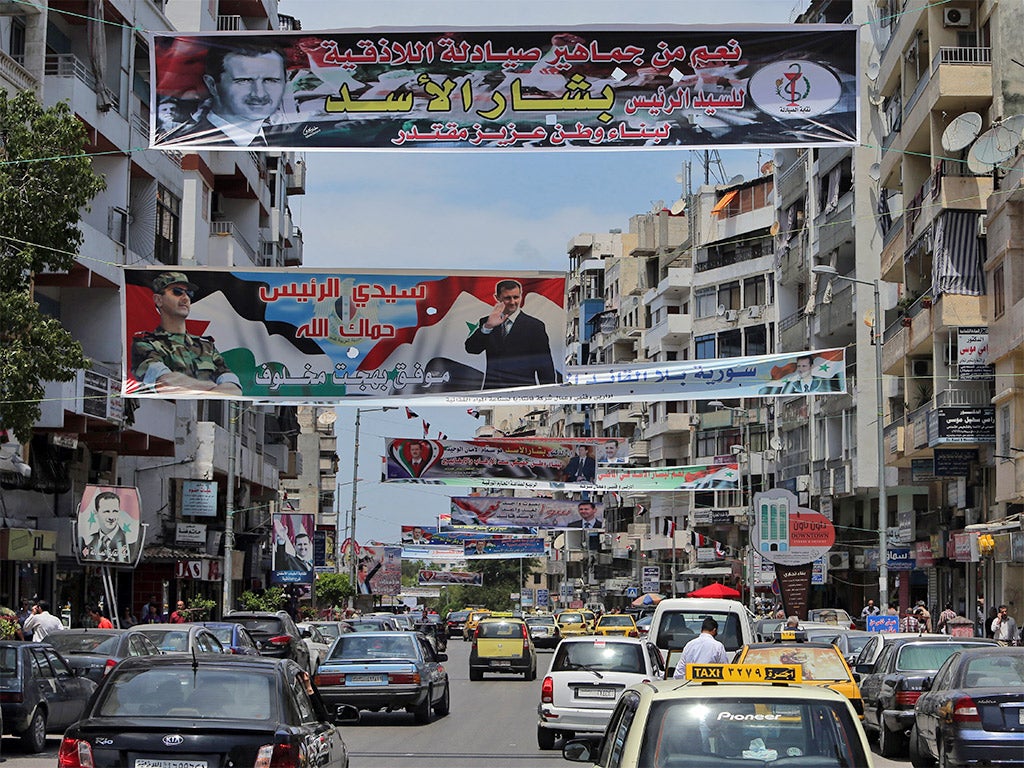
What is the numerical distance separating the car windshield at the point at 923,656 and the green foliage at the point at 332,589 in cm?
6418

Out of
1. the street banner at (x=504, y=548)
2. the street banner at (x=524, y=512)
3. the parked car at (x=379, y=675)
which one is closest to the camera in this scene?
the parked car at (x=379, y=675)

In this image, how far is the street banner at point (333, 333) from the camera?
20297 mm

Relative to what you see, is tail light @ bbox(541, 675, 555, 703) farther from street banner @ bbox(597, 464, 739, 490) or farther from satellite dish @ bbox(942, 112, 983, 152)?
street banner @ bbox(597, 464, 739, 490)

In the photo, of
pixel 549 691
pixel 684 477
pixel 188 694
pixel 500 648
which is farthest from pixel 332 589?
pixel 188 694

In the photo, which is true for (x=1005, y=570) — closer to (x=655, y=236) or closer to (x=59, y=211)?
(x=59, y=211)

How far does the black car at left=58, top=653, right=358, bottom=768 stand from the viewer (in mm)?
10289

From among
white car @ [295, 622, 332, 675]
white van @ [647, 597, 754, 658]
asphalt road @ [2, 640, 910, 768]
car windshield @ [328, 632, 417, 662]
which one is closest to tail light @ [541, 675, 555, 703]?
asphalt road @ [2, 640, 910, 768]

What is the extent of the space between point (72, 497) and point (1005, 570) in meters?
23.2

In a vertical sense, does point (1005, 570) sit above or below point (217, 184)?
below

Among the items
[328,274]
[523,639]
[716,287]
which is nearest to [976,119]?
[523,639]

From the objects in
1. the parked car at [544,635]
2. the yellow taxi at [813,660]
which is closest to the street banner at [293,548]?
the parked car at [544,635]

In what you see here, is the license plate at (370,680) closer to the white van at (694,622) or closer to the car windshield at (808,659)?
the white van at (694,622)

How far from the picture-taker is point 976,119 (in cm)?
3662

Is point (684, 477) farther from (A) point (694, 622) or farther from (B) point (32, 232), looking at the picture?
(B) point (32, 232)
